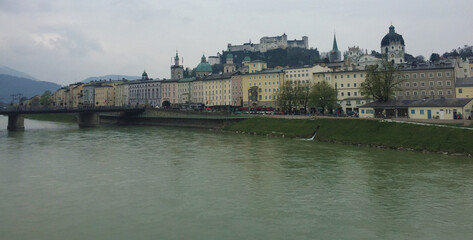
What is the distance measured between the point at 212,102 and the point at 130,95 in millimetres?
60678

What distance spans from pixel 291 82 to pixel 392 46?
75.5 meters

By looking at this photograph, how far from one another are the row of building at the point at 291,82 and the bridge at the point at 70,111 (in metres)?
32.5

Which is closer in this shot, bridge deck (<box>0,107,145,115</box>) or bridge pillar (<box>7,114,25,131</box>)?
bridge deck (<box>0,107,145,115</box>)

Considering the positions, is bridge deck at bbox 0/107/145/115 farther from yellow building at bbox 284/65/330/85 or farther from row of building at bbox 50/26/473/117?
yellow building at bbox 284/65/330/85

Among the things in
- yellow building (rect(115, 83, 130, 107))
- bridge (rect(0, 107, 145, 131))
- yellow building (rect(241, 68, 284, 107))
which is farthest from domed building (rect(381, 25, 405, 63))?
yellow building (rect(115, 83, 130, 107))

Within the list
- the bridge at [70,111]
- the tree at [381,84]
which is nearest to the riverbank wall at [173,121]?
the bridge at [70,111]

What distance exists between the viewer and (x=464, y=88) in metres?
76.0

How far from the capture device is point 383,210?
22.2m

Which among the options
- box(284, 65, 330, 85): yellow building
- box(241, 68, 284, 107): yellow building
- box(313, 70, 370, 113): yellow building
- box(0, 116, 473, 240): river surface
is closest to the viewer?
box(0, 116, 473, 240): river surface

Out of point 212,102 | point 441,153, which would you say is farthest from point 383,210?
point 212,102

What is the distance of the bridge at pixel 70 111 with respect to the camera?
8756 cm

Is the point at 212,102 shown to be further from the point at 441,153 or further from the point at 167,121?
the point at 441,153

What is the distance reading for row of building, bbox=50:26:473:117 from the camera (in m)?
84.8

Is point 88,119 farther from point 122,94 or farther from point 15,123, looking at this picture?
point 122,94
